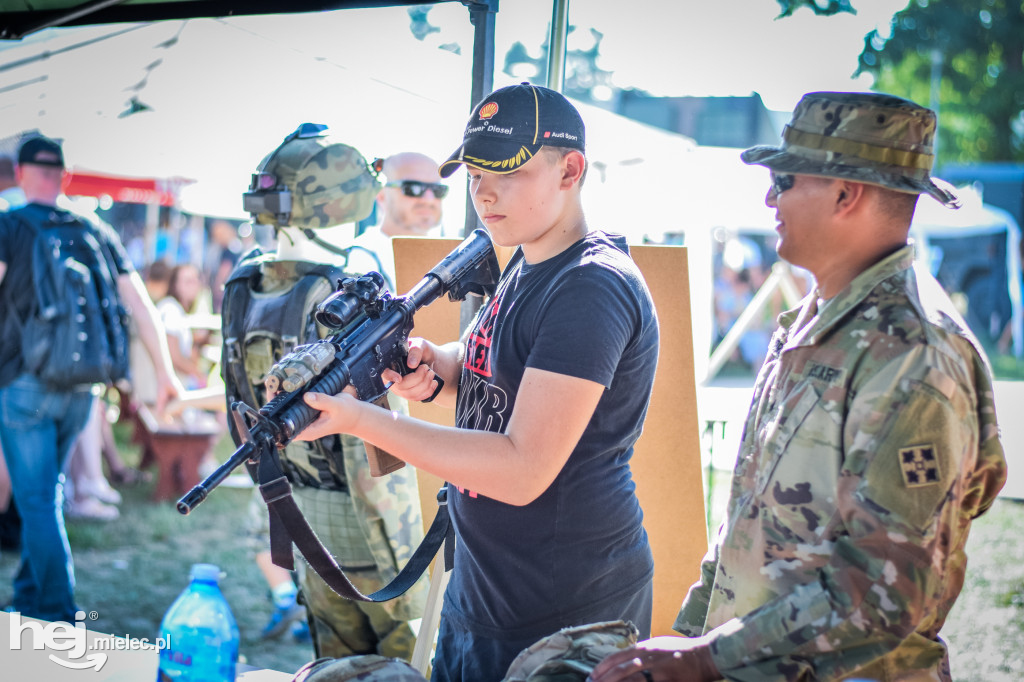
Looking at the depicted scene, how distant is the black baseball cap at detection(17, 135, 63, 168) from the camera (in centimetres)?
443

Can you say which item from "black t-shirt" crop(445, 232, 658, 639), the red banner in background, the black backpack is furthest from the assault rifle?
the red banner in background

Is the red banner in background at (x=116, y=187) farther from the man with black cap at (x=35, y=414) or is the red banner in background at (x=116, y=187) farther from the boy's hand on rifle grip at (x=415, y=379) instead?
the boy's hand on rifle grip at (x=415, y=379)

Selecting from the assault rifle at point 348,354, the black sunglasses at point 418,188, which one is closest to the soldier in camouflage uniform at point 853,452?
the assault rifle at point 348,354

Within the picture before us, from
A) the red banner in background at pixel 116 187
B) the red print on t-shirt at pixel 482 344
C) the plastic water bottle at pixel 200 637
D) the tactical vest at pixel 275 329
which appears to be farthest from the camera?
the red banner in background at pixel 116 187

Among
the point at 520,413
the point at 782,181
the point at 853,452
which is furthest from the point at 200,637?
the point at 782,181

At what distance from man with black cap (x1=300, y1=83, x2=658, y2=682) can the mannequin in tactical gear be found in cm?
105

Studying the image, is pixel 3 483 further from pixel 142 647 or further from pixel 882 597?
pixel 882 597

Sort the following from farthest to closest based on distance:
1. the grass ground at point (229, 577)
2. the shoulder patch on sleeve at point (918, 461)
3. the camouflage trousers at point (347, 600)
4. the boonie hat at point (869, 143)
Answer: the grass ground at point (229, 577)
the camouflage trousers at point (347, 600)
the boonie hat at point (869, 143)
the shoulder patch on sleeve at point (918, 461)

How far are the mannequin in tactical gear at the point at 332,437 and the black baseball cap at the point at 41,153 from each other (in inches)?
84.2

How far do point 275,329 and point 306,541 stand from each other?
3.65 ft

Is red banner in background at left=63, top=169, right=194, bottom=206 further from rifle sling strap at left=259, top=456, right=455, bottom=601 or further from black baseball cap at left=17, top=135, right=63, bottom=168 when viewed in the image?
rifle sling strap at left=259, top=456, right=455, bottom=601

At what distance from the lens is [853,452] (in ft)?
4.20

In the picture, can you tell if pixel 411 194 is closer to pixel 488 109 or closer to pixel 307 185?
pixel 307 185

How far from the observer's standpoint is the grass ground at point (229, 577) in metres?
4.45
